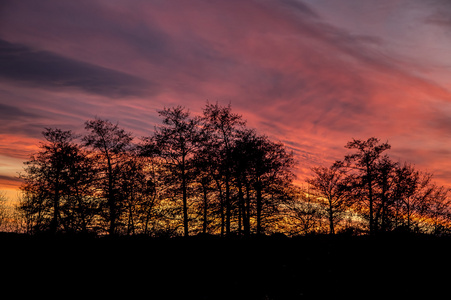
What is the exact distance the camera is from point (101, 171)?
89.4ft

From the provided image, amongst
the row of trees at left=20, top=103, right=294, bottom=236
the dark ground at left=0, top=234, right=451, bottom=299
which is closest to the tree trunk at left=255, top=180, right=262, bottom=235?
the row of trees at left=20, top=103, right=294, bottom=236

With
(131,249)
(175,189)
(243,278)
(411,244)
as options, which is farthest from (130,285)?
(175,189)

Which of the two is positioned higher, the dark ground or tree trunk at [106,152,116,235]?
tree trunk at [106,152,116,235]

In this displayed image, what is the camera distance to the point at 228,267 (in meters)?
10.0

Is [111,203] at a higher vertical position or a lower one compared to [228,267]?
higher

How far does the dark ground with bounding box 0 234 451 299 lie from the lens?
8.41 metres

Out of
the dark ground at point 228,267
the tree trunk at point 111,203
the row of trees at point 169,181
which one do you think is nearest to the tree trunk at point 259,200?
the row of trees at point 169,181

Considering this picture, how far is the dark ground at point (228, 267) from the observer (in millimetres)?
8406

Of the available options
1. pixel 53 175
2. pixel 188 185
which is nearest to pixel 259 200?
pixel 188 185

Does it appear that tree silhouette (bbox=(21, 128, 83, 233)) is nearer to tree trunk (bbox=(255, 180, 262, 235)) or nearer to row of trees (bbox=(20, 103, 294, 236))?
row of trees (bbox=(20, 103, 294, 236))

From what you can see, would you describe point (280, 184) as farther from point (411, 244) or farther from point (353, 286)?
point (353, 286)

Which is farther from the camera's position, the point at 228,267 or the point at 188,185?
the point at 188,185

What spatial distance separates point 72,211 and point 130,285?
22179 mm

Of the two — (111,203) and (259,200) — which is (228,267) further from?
(111,203)
